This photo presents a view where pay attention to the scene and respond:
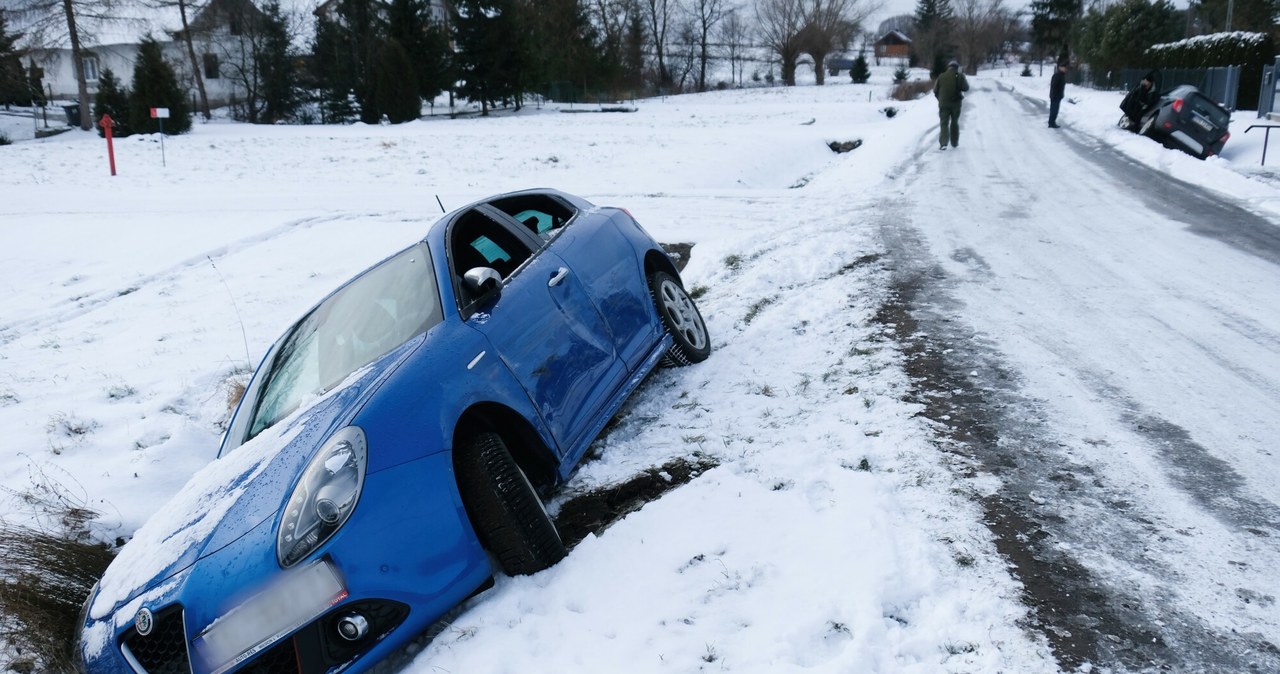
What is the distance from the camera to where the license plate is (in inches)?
110

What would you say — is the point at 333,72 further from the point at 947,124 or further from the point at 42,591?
the point at 42,591

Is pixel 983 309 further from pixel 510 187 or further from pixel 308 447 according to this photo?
pixel 510 187

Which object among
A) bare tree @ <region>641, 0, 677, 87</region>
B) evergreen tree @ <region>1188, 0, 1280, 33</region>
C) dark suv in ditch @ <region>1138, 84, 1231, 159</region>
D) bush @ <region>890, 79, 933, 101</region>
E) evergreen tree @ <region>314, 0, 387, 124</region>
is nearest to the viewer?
dark suv in ditch @ <region>1138, 84, 1231, 159</region>

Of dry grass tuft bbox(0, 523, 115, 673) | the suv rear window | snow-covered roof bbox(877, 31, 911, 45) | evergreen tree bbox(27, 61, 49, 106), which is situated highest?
snow-covered roof bbox(877, 31, 911, 45)

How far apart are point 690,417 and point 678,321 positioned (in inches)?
38.6

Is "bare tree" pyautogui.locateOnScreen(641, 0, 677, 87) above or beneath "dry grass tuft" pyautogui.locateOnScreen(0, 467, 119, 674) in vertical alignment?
above

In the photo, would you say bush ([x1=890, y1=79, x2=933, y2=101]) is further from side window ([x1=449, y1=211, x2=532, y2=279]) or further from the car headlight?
the car headlight

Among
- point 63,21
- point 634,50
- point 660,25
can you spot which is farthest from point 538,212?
point 660,25

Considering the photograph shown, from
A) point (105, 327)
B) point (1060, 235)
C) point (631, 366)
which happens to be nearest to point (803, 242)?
point (1060, 235)

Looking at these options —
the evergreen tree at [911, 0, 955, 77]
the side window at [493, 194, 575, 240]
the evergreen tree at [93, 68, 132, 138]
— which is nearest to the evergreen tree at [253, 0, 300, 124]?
the evergreen tree at [93, 68, 132, 138]

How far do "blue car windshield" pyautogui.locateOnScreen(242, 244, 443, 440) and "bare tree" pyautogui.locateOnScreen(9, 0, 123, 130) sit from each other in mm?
37638

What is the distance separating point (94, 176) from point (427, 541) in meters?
23.5

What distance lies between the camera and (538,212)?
5.63 meters

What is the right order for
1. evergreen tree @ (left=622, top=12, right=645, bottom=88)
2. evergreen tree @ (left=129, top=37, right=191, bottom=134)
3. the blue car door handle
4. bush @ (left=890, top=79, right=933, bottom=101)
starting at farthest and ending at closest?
evergreen tree @ (left=622, top=12, right=645, bottom=88) → bush @ (left=890, top=79, right=933, bottom=101) → evergreen tree @ (left=129, top=37, right=191, bottom=134) → the blue car door handle
